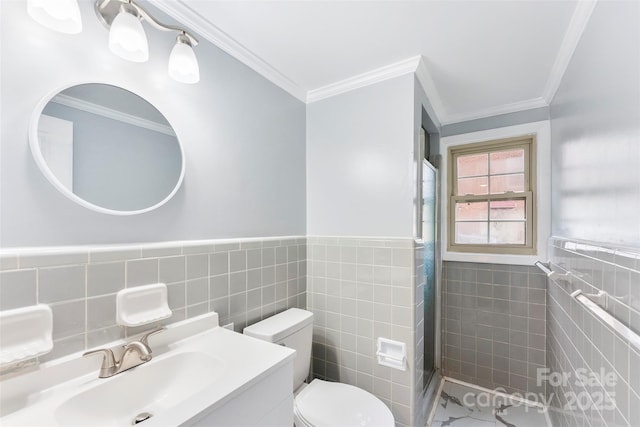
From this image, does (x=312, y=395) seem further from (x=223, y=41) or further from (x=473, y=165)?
(x=473, y=165)

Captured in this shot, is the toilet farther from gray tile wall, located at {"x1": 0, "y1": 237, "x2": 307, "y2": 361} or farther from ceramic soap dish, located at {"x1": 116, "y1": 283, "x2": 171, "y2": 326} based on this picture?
ceramic soap dish, located at {"x1": 116, "y1": 283, "x2": 171, "y2": 326}

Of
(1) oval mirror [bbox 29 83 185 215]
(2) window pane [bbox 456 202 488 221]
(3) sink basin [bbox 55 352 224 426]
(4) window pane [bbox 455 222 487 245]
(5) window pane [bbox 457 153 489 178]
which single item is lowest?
(3) sink basin [bbox 55 352 224 426]

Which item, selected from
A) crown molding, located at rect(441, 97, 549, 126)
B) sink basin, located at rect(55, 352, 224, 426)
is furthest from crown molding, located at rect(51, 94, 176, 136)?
crown molding, located at rect(441, 97, 549, 126)

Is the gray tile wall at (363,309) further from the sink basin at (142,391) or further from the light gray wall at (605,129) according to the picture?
the sink basin at (142,391)

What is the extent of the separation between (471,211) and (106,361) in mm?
2643

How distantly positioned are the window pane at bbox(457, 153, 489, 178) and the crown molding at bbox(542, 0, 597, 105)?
631 mm

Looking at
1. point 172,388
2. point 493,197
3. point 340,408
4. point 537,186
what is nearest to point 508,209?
point 493,197

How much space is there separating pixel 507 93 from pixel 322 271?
1916mm

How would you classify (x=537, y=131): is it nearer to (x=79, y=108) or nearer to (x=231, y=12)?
(x=231, y=12)

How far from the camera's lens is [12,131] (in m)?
0.80

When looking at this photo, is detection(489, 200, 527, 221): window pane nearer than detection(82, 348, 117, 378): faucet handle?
No

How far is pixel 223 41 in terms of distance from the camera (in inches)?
56.9

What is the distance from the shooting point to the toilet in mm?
1355

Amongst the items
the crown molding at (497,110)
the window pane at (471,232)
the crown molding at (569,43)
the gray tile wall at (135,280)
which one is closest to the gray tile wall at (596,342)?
the window pane at (471,232)
